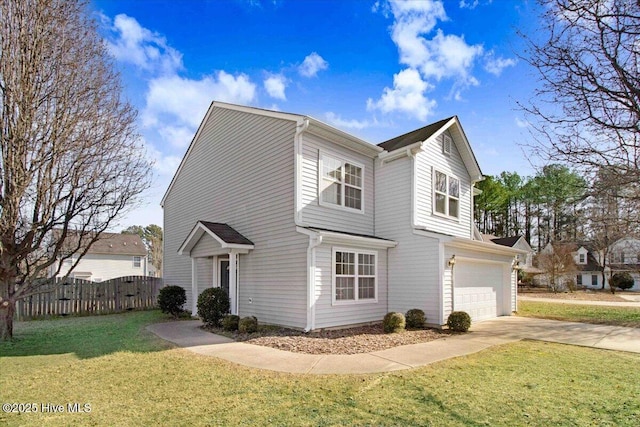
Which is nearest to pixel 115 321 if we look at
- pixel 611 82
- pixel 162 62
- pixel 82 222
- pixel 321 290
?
pixel 82 222

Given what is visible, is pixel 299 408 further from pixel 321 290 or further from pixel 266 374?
pixel 321 290

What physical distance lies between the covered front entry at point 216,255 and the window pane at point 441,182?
769 cm

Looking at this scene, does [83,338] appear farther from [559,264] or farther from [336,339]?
[559,264]

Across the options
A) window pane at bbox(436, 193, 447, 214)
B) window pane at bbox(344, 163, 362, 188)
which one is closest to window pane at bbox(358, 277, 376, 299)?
window pane at bbox(344, 163, 362, 188)

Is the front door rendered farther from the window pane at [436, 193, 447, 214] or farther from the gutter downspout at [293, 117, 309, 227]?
the window pane at [436, 193, 447, 214]

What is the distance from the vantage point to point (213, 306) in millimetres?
12016

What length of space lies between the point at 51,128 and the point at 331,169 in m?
7.86

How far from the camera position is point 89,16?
31.9 feet

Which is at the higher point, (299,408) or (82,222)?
(82,222)

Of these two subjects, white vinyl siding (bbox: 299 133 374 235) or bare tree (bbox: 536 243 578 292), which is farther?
bare tree (bbox: 536 243 578 292)

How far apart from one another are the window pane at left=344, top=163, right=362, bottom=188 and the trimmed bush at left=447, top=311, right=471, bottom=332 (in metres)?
5.49

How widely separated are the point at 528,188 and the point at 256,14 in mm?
48072

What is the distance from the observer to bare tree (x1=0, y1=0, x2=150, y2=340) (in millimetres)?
8469

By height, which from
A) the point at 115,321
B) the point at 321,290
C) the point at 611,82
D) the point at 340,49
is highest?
the point at 340,49
